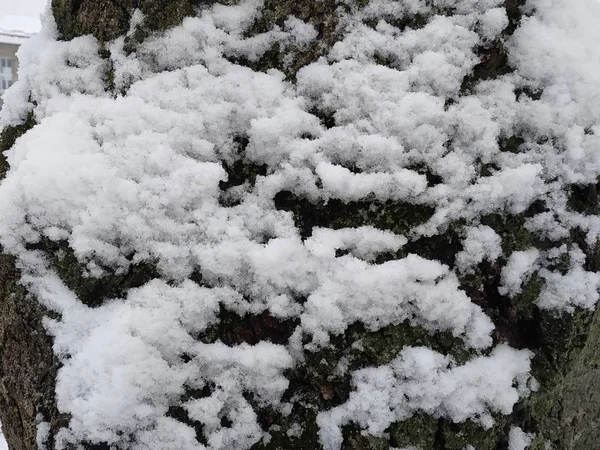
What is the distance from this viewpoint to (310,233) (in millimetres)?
1540

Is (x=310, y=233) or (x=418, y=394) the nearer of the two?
(x=418, y=394)

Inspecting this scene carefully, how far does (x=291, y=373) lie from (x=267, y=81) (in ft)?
3.01

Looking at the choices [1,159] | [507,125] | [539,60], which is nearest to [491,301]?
[507,125]

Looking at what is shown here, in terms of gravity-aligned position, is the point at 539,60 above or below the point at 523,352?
above

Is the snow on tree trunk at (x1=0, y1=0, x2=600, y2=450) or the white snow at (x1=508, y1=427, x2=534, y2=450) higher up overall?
the snow on tree trunk at (x1=0, y1=0, x2=600, y2=450)

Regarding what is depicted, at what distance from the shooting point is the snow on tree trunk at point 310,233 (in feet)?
4.60

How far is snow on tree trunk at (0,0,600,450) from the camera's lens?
140 centimetres

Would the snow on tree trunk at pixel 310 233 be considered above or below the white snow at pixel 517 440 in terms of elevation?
above

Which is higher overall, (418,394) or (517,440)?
(418,394)

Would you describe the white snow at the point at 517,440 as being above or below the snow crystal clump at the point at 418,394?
below

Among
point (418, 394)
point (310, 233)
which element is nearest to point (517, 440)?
point (418, 394)

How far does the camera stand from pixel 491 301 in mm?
1528

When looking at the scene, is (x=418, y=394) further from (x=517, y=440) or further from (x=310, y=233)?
(x=310, y=233)

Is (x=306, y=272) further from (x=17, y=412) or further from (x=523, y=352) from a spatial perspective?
(x=17, y=412)
